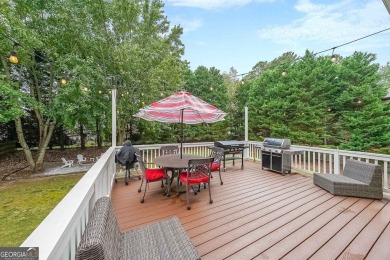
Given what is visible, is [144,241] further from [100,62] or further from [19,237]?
[100,62]

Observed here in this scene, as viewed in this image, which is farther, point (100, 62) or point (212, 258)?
point (100, 62)

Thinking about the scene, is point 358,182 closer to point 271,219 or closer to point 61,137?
point 271,219

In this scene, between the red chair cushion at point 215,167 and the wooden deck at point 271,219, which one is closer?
the wooden deck at point 271,219

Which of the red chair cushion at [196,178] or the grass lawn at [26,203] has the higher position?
the red chair cushion at [196,178]

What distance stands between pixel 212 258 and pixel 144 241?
2.50ft

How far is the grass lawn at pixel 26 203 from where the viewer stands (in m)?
4.61

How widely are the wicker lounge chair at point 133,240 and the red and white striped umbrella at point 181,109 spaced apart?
2.21 m

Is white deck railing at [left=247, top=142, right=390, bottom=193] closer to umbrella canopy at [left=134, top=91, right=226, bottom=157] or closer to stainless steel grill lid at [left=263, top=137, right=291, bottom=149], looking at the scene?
stainless steel grill lid at [left=263, top=137, right=291, bottom=149]

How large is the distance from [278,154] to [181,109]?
3.32 meters

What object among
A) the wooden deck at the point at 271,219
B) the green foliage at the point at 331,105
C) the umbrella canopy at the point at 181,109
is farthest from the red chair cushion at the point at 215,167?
the green foliage at the point at 331,105

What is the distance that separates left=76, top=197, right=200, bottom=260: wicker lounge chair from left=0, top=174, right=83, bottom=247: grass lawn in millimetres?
4230

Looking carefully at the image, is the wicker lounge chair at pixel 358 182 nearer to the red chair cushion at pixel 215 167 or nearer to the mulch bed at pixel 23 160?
the red chair cushion at pixel 215 167

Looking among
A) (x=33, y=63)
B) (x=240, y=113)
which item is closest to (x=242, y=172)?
(x=33, y=63)

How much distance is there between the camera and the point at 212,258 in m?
1.98
